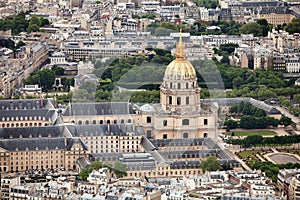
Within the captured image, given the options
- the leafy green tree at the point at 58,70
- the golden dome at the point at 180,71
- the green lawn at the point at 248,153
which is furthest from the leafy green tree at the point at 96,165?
the leafy green tree at the point at 58,70

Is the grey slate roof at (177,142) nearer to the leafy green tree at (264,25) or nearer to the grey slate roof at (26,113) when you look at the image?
the grey slate roof at (26,113)

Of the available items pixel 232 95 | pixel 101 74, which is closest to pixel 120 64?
pixel 101 74

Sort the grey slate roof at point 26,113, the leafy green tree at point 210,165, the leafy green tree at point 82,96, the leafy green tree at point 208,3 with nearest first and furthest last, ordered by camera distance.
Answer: the leafy green tree at point 210,165
the grey slate roof at point 26,113
the leafy green tree at point 82,96
the leafy green tree at point 208,3

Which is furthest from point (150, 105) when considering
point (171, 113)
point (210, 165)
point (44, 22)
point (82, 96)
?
point (44, 22)

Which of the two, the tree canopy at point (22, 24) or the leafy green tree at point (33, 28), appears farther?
the tree canopy at point (22, 24)

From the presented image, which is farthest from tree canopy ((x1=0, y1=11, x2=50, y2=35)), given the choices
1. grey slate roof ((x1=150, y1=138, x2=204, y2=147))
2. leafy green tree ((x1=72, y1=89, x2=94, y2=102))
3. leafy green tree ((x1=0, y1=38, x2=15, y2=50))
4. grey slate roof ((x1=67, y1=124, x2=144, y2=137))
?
grey slate roof ((x1=150, y1=138, x2=204, y2=147))

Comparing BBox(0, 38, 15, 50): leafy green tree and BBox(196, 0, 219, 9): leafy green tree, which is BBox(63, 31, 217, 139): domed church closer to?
BBox(0, 38, 15, 50): leafy green tree
